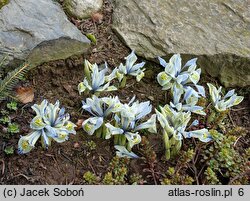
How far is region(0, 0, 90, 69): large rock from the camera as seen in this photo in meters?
3.16

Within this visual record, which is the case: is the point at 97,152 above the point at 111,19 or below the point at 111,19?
below

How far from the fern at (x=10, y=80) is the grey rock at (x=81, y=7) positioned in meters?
0.83

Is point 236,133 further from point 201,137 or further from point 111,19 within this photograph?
point 111,19

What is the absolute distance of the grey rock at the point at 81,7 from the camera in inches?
142

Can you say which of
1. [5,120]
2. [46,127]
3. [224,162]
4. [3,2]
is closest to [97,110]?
[46,127]

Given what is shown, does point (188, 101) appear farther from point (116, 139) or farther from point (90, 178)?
point (90, 178)

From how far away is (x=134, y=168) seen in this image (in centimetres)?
290

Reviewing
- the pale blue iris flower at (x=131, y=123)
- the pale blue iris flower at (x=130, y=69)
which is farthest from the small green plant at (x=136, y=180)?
the pale blue iris flower at (x=130, y=69)

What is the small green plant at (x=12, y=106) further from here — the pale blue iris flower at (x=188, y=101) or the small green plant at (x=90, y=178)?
the pale blue iris flower at (x=188, y=101)

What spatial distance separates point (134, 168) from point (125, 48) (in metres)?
1.01

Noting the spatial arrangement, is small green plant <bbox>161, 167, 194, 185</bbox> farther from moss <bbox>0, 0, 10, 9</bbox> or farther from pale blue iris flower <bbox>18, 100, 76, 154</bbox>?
moss <bbox>0, 0, 10, 9</bbox>
